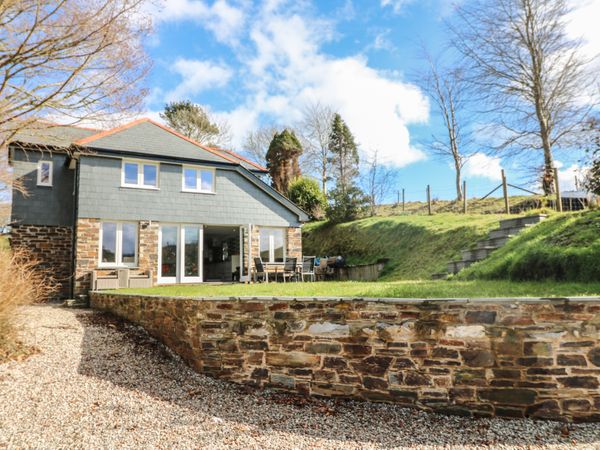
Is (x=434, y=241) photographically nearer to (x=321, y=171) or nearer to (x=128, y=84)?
(x=128, y=84)

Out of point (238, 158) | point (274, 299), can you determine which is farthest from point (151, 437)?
point (238, 158)

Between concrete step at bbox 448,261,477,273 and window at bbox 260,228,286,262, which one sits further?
window at bbox 260,228,286,262

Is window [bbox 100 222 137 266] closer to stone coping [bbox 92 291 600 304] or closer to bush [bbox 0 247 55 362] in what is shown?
bush [bbox 0 247 55 362]

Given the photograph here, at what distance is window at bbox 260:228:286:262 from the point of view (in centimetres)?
1650

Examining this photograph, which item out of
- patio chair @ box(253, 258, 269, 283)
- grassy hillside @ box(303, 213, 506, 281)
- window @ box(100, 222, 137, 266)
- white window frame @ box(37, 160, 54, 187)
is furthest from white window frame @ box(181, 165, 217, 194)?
grassy hillside @ box(303, 213, 506, 281)

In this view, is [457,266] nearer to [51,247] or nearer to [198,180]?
[198,180]

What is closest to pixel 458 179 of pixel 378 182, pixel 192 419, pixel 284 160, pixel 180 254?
pixel 378 182

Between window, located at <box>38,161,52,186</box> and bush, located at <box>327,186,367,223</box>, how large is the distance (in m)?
13.3

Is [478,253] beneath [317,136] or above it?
beneath

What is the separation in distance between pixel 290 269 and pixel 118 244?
6.21 m

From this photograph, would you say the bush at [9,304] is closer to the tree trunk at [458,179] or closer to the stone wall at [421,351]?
the stone wall at [421,351]

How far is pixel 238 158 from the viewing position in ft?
66.2

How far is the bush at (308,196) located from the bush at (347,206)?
6.31ft

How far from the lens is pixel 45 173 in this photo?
15.2m
